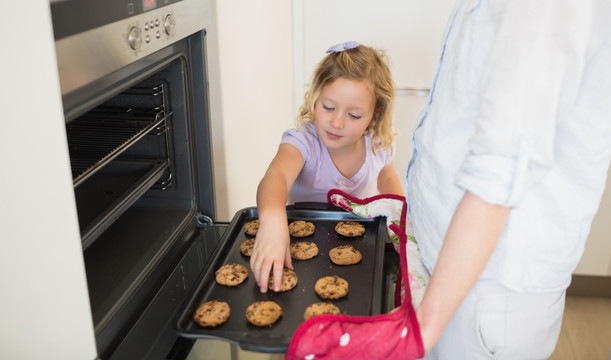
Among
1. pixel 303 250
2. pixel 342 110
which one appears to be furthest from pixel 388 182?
pixel 303 250

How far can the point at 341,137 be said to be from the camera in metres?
1.44

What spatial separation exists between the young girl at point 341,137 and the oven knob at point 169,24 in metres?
0.35

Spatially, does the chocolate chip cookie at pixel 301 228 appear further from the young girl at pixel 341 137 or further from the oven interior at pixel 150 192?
the oven interior at pixel 150 192

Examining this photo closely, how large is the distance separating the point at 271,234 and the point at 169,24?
41 centimetres

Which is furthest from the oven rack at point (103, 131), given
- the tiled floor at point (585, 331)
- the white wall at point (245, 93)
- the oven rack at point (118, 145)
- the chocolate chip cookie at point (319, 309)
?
the tiled floor at point (585, 331)

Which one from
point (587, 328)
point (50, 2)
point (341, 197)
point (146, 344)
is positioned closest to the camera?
point (50, 2)

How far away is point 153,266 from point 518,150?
0.69m

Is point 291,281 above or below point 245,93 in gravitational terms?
below

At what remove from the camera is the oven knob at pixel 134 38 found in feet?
2.95

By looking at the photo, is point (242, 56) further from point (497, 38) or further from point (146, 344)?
point (497, 38)

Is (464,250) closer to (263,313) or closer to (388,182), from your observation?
(263,313)

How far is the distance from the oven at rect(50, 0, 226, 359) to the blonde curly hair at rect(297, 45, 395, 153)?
0.32 m

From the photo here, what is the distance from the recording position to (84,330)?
84 centimetres

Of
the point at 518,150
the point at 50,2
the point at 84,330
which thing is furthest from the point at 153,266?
the point at 518,150
